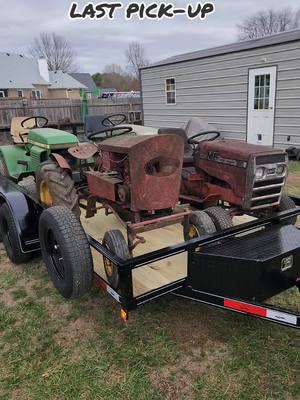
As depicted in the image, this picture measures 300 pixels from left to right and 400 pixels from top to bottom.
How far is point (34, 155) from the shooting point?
Answer: 14.0ft

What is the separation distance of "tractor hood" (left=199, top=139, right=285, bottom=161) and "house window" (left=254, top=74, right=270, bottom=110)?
6.65 meters

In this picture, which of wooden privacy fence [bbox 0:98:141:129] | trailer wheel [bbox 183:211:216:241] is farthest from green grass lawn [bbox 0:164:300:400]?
wooden privacy fence [bbox 0:98:141:129]

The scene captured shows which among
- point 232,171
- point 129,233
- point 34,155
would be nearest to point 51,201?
point 34,155

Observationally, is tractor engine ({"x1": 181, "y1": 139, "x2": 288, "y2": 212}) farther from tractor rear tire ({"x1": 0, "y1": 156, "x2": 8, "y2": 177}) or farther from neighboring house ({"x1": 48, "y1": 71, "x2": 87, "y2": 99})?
neighboring house ({"x1": 48, "y1": 71, "x2": 87, "y2": 99})

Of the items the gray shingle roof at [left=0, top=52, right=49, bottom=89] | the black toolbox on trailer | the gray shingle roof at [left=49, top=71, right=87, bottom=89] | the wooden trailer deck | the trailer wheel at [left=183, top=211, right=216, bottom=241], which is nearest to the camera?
the black toolbox on trailer

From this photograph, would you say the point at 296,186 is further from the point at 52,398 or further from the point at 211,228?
the point at 52,398

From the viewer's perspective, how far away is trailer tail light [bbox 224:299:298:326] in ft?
6.22

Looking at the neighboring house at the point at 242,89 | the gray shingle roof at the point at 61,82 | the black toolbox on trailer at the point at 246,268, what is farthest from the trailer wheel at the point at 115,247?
the gray shingle roof at the point at 61,82

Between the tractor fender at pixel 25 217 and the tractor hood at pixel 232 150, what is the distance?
5.38 feet

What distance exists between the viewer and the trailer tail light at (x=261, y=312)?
190 cm

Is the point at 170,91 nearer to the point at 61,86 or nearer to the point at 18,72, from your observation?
the point at 18,72

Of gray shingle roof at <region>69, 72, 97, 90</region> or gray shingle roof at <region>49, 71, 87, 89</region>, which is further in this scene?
gray shingle roof at <region>69, 72, 97, 90</region>

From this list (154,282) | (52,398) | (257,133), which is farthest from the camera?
(257,133)

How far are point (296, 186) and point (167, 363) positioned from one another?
4866mm
